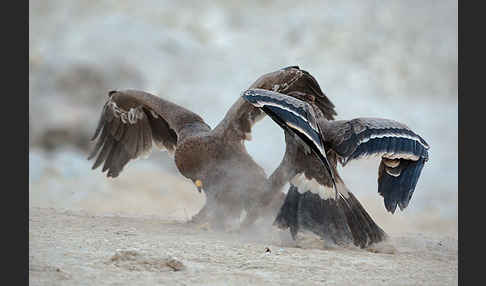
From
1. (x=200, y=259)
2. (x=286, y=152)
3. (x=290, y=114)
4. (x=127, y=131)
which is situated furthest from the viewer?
(x=127, y=131)

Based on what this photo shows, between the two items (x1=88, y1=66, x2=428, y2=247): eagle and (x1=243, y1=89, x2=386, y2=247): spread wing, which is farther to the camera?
(x1=243, y1=89, x2=386, y2=247): spread wing

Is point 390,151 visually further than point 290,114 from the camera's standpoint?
Yes

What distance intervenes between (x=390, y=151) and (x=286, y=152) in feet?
3.57

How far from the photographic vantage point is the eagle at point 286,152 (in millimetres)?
6289

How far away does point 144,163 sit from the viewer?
14461 mm

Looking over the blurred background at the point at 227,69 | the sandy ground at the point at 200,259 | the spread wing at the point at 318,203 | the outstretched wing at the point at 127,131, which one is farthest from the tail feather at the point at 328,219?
the blurred background at the point at 227,69

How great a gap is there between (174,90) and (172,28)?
5.50ft

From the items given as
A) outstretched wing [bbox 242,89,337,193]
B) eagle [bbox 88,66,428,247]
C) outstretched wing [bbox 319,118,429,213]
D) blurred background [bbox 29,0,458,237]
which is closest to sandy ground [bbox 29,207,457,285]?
eagle [bbox 88,66,428,247]

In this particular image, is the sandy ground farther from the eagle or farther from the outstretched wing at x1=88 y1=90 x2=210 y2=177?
the outstretched wing at x1=88 y1=90 x2=210 y2=177

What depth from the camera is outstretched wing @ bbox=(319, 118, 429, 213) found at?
6285mm

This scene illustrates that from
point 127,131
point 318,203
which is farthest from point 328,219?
point 127,131

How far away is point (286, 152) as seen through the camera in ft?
23.0

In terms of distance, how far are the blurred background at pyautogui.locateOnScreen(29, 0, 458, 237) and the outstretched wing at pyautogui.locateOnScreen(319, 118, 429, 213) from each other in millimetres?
6532

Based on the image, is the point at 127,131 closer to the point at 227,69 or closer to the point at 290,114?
the point at 290,114
